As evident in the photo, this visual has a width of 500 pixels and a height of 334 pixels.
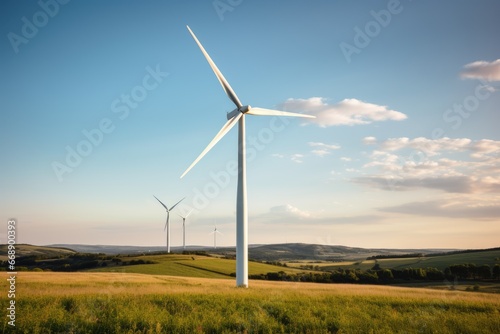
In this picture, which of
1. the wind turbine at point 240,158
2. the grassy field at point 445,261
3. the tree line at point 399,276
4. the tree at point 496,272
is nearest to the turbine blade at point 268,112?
the wind turbine at point 240,158

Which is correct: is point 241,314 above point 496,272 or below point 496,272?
above

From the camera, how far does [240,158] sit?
35031 millimetres

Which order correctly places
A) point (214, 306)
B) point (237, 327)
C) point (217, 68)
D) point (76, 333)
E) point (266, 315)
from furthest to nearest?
point (217, 68), point (214, 306), point (266, 315), point (237, 327), point (76, 333)

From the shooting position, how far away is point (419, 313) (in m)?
20.0

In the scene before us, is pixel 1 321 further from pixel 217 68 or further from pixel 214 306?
pixel 217 68

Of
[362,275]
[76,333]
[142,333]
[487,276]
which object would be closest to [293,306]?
[142,333]

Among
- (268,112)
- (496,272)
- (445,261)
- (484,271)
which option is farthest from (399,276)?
(268,112)

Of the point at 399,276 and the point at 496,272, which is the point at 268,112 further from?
the point at 496,272

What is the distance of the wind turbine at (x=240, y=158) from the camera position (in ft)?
108

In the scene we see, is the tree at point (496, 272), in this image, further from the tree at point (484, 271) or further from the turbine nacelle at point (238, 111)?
the turbine nacelle at point (238, 111)

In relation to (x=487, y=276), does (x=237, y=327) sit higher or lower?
higher

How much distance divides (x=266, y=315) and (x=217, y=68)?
26800 mm

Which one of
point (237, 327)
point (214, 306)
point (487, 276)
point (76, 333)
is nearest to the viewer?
point (76, 333)

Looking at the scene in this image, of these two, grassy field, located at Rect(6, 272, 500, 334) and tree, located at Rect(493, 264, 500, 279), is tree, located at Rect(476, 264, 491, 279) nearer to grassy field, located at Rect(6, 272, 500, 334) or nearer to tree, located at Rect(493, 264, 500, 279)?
tree, located at Rect(493, 264, 500, 279)
